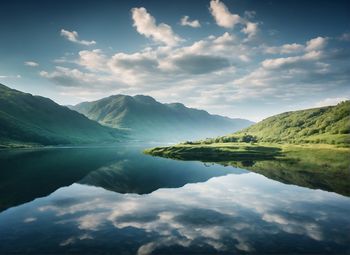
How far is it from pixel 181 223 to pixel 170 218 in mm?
2923

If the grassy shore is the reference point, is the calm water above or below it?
below

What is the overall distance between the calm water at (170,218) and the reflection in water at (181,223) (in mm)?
102

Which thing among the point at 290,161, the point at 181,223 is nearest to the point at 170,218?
the point at 181,223

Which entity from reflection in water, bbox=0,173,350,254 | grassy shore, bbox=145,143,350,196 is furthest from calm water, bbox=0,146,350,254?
grassy shore, bbox=145,143,350,196

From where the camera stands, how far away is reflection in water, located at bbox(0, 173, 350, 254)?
28516mm

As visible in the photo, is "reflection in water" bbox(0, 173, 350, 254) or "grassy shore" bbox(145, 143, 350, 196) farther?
"grassy shore" bbox(145, 143, 350, 196)

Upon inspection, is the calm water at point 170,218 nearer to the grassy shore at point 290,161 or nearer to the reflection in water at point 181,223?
the reflection in water at point 181,223

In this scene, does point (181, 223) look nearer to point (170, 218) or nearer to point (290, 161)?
point (170, 218)

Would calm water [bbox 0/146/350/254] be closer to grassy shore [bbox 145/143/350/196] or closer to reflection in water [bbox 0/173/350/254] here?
reflection in water [bbox 0/173/350/254]

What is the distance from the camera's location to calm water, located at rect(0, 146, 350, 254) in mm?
28516

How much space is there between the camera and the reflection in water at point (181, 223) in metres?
28.5

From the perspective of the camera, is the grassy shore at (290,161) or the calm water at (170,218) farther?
the grassy shore at (290,161)

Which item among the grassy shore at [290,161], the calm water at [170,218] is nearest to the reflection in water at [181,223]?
the calm water at [170,218]

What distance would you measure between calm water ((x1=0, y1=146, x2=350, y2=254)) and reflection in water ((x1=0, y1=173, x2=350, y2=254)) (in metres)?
0.10
